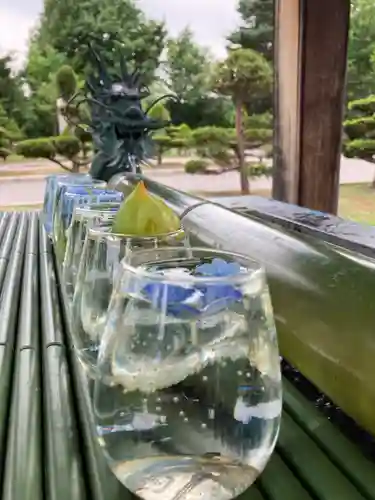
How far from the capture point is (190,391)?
0.26 m

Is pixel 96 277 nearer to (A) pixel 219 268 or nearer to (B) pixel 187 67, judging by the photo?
(A) pixel 219 268

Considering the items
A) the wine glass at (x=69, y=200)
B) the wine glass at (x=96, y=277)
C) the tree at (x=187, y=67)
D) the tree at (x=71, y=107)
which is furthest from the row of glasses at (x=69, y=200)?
the tree at (x=187, y=67)

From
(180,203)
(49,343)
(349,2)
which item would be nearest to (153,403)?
(49,343)

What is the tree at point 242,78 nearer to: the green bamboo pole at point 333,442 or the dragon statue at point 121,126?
the dragon statue at point 121,126

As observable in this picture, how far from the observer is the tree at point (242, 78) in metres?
3.00

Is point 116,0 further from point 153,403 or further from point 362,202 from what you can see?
point 153,403

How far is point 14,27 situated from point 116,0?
0.47 m

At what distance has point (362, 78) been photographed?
2.68 m

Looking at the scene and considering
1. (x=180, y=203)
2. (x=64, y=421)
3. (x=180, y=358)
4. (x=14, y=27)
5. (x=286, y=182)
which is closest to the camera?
(x=180, y=358)

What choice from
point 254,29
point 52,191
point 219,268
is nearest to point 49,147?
point 254,29

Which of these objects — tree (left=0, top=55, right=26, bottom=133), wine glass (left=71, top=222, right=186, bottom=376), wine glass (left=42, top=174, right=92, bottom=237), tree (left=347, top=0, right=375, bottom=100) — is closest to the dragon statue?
wine glass (left=42, top=174, right=92, bottom=237)

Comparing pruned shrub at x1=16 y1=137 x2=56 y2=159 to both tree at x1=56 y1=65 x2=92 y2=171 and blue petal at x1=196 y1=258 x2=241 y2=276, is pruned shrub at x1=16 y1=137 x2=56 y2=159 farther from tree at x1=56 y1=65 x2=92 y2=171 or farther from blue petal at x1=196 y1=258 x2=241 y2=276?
blue petal at x1=196 y1=258 x2=241 y2=276

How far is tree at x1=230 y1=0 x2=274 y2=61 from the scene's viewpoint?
2982 mm

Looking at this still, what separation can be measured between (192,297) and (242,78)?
9.49 feet
